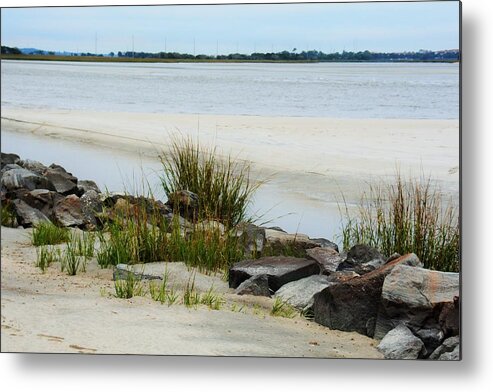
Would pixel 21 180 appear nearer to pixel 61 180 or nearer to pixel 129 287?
pixel 61 180

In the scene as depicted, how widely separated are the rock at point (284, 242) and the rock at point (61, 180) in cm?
92

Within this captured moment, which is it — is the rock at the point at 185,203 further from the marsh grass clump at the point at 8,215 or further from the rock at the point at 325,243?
the marsh grass clump at the point at 8,215

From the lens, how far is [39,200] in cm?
475

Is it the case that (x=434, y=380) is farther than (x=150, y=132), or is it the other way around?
(x=150, y=132)

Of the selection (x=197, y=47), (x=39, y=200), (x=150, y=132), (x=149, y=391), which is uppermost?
(x=197, y=47)

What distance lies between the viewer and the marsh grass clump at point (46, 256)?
4664 millimetres

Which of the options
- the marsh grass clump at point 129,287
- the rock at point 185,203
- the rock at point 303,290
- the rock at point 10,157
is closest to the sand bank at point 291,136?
the rock at point 10,157

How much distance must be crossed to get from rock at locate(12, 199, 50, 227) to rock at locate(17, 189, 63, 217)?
2cm

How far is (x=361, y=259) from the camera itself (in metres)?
4.56

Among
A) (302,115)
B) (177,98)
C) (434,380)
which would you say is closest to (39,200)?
(177,98)

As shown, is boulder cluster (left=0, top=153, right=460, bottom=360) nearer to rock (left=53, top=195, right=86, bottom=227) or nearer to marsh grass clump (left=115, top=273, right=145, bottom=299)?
rock (left=53, top=195, right=86, bottom=227)

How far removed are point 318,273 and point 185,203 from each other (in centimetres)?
68

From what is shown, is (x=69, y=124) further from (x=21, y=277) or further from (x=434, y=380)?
(x=434, y=380)

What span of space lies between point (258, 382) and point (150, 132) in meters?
1.20
